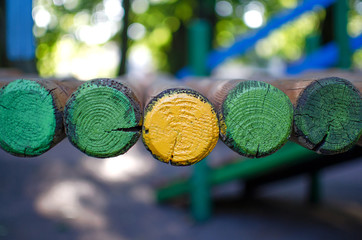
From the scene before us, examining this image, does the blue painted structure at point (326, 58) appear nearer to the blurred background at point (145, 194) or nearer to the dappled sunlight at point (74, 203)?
the blurred background at point (145, 194)

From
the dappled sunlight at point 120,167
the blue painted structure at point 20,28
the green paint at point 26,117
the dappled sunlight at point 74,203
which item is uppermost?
the green paint at point 26,117

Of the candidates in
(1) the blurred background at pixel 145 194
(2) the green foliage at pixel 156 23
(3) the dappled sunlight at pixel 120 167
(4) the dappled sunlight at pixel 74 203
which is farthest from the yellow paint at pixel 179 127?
(2) the green foliage at pixel 156 23

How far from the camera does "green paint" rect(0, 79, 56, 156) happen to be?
1.21 metres

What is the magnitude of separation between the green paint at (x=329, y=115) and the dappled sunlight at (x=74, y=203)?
421cm

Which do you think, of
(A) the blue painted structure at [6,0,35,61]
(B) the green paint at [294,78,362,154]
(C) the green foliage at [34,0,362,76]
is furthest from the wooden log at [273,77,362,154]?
(C) the green foliage at [34,0,362,76]

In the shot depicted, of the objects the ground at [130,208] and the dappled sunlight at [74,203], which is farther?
the dappled sunlight at [74,203]

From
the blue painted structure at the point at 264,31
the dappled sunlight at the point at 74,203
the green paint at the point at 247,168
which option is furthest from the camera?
the dappled sunlight at the point at 74,203

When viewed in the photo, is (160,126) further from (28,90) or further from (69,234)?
(69,234)

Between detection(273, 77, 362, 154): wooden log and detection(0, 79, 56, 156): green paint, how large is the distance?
1.01 m

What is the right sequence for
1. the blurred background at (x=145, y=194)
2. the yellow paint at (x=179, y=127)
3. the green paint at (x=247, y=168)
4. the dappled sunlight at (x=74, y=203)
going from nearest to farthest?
the yellow paint at (x=179, y=127)
the green paint at (x=247, y=168)
the blurred background at (x=145, y=194)
the dappled sunlight at (x=74, y=203)

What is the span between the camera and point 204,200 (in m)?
4.71

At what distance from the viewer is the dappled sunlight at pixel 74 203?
4879 millimetres

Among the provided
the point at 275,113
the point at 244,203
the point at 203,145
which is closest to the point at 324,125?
the point at 275,113

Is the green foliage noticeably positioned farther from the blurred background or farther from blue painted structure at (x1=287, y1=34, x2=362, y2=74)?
blue painted structure at (x1=287, y1=34, x2=362, y2=74)
